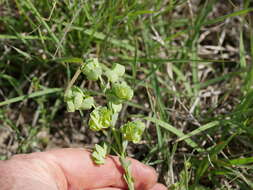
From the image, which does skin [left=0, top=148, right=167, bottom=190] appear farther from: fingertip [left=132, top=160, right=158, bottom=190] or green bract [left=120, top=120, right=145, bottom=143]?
green bract [left=120, top=120, right=145, bottom=143]

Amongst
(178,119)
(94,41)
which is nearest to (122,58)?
(94,41)

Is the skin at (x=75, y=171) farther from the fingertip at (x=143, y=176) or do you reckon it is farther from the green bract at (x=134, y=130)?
the green bract at (x=134, y=130)

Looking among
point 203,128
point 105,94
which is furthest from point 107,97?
point 203,128

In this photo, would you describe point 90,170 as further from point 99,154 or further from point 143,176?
point 143,176

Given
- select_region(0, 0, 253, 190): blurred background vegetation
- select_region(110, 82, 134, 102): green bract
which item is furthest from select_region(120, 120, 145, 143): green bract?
select_region(0, 0, 253, 190): blurred background vegetation

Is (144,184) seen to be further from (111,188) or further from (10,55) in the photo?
(10,55)

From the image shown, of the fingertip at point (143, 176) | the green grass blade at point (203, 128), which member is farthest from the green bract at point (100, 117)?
the green grass blade at point (203, 128)
